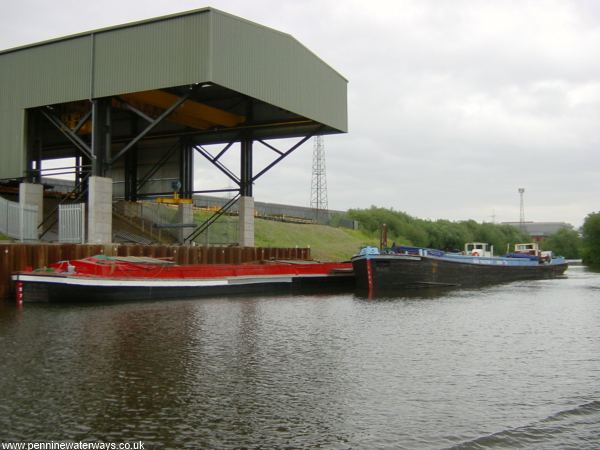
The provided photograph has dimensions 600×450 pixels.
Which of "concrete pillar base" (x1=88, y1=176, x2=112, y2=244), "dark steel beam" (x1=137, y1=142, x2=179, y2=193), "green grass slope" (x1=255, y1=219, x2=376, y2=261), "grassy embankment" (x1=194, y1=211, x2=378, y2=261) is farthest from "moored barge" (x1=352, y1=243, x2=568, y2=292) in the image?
"grassy embankment" (x1=194, y1=211, x2=378, y2=261)

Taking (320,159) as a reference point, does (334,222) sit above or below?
below

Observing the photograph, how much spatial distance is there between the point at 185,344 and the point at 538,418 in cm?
859

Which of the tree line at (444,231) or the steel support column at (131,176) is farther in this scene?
the tree line at (444,231)

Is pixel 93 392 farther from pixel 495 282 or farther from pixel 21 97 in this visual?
pixel 495 282

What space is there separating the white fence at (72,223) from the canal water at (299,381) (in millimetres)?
10185

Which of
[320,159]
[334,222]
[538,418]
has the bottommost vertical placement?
[538,418]

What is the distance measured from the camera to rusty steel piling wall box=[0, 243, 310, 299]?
991 inches

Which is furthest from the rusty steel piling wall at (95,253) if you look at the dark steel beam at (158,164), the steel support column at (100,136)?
the dark steel beam at (158,164)

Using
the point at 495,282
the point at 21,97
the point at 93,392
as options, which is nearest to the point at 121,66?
the point at 21,97

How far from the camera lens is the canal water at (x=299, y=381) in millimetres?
8289

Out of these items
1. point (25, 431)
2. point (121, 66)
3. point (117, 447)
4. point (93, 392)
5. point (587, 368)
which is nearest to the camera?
point (117, 447)

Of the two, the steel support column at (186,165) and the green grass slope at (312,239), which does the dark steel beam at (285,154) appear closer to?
the steel support column at (186,165)

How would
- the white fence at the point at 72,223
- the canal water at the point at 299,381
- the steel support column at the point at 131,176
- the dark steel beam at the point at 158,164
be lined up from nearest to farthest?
the canal water at the point at 299,381, the white fence at the point at 72,223, the dark steel beam at the point at 158,164, the steel support column at the point at 131,176

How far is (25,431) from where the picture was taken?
8109mm
